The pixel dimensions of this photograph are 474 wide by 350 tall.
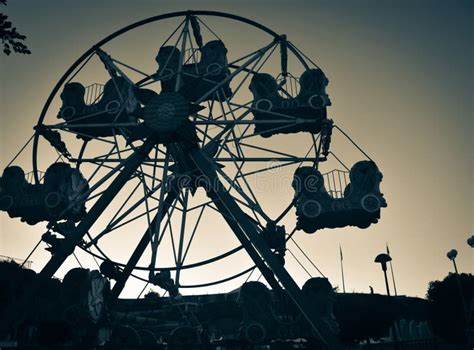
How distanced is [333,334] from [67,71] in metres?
15.6

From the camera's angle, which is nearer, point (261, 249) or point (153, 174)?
point (261, 249)

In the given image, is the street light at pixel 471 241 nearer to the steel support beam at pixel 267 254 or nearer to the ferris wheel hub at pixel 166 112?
the steel support beam at pixel 267 254

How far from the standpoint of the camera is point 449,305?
40.2m

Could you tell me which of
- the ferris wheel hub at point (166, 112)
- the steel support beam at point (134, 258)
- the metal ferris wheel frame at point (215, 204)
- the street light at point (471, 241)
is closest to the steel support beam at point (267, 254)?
the metal ferris wheel frame at point (215, 204)

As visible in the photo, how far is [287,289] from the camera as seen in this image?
13.7 meters

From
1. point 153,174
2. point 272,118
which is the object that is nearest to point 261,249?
point 272,118

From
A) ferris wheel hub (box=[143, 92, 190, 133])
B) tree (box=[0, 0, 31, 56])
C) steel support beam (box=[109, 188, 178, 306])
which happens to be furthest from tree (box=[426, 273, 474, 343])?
tree (box=[0, 0, 31, 56])

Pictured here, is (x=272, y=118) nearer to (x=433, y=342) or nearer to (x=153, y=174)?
(x=153, y=174)

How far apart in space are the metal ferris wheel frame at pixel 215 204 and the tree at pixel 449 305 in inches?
1168

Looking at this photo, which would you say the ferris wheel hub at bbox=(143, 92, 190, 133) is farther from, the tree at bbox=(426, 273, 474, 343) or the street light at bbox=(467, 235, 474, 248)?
the tree at bbox=(426, 273, 474, 343)

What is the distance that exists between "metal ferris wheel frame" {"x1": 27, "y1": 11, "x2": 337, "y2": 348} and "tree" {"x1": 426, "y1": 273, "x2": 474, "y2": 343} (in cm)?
2967

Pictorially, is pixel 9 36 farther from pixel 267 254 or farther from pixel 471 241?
pixel 471 241

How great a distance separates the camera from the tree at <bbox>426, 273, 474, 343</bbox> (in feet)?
128

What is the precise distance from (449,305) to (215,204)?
31893 millimetres
